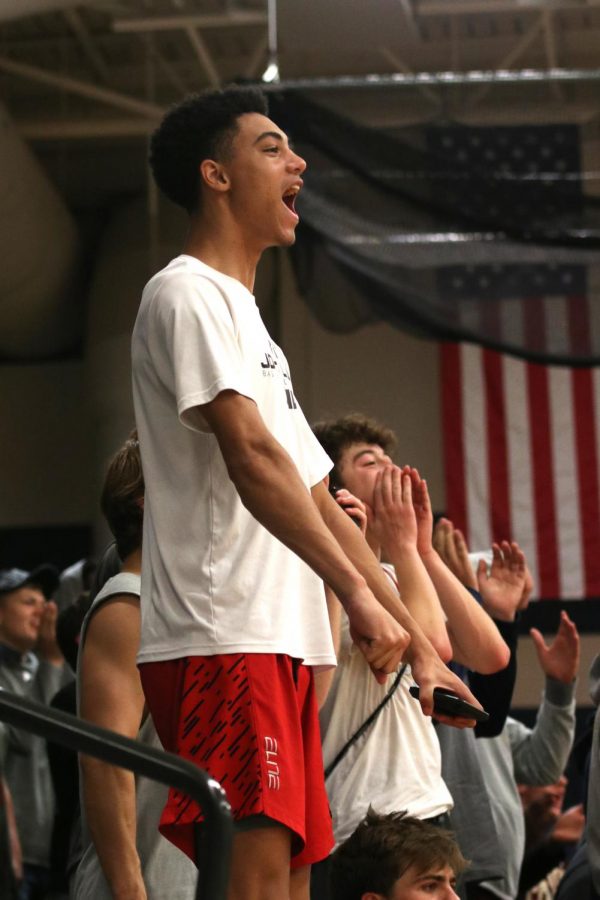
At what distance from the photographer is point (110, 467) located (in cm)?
241

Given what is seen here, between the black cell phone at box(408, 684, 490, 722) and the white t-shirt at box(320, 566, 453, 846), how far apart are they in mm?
851

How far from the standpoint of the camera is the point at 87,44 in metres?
8.86

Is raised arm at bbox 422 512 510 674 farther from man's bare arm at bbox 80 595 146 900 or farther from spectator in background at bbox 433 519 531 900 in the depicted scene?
man's bare arm at bbox 80 595 146 900

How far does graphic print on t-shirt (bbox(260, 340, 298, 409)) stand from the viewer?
72.9 inches

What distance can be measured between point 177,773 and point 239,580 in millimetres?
361

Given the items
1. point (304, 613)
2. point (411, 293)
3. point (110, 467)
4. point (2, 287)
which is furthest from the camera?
point (2, 287)

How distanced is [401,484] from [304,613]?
733 millimetres

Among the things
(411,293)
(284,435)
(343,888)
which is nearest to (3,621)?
(411,293)

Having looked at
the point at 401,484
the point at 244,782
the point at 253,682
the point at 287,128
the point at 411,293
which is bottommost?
the point at 244,782

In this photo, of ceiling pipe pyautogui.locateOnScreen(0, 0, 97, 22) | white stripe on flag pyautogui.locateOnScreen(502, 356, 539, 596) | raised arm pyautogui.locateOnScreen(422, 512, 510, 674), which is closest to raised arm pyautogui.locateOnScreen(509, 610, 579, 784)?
raised arm pyautogui.locateOnScreen(422, 512, 510, 674)

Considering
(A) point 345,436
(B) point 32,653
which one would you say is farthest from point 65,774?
(B) point 32,653

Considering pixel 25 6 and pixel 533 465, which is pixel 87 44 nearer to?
pixel 25 6

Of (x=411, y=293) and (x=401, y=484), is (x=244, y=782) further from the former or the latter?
(x=411, y=293)

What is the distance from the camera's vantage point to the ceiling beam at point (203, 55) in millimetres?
8219
